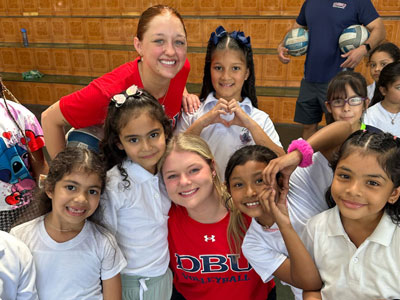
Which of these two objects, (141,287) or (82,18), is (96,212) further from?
(82,18)

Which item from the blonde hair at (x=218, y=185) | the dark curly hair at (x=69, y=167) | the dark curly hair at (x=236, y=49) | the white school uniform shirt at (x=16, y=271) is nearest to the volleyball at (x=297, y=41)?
the dark curly hair at (x=236, y=49)

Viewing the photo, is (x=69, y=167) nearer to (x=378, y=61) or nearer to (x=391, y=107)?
(x=391, y=107)

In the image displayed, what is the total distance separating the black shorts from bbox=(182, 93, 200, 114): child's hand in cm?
167

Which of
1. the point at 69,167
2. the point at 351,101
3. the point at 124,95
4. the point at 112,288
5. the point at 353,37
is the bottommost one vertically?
the point at 112,288

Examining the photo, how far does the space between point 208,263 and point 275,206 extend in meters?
0.50

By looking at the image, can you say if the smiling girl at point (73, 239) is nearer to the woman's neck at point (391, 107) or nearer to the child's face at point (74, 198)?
the child's face at point (74, 198)

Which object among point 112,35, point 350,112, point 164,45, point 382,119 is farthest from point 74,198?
point 112,35

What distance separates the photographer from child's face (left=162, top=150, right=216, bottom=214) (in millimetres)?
1569

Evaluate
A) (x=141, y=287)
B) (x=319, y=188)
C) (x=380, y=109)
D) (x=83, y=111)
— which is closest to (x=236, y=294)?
(x=141, y=287)

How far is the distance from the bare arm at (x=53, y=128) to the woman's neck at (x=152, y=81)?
1.51ft

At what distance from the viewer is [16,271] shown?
1.30 metres

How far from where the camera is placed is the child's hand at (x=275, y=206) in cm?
131

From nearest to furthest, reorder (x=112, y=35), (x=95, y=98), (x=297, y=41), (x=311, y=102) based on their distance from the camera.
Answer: (x=95, y=98), (x=297, y=41), (x=311, y=102), (x=112, y=35)

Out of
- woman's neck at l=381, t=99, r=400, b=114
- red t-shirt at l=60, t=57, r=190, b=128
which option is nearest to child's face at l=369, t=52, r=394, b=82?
woman's neck at l=381, t=99, r=400, b=114
